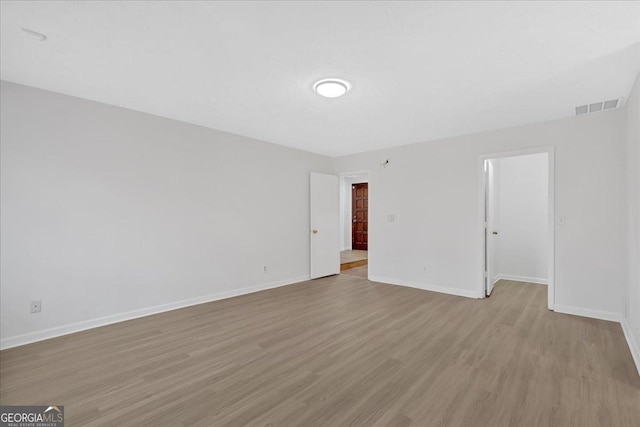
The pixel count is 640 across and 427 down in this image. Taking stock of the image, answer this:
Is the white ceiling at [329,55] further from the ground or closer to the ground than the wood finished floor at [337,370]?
further from the ground

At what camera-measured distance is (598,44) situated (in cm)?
213

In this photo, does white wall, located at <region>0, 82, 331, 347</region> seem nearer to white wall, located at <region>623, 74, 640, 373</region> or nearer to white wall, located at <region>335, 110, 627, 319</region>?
white wall, located at <region>335, 110, 627, 319</region>

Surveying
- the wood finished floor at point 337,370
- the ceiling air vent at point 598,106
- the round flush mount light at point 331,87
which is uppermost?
the ceiling air vent at point 598,106

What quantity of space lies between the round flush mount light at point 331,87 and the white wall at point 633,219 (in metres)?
2.52

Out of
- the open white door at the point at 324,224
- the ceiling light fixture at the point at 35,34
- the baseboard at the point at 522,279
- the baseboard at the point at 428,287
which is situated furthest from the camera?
the open white door at the point at 324,224

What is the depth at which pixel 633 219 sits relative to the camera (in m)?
2.70

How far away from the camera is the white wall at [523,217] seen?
5.27 meters

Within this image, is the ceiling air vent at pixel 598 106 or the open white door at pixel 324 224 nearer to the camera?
the ceiling air vent at pixel 598 106

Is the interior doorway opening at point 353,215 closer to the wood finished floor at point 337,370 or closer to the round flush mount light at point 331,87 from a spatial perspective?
the wood finished floor at point 337,370

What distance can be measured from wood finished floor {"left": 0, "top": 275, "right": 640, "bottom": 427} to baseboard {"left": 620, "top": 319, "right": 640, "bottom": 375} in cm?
6

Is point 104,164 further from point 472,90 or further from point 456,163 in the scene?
point 456,163

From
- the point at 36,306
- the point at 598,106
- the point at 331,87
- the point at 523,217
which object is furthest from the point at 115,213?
the point at 523,217
